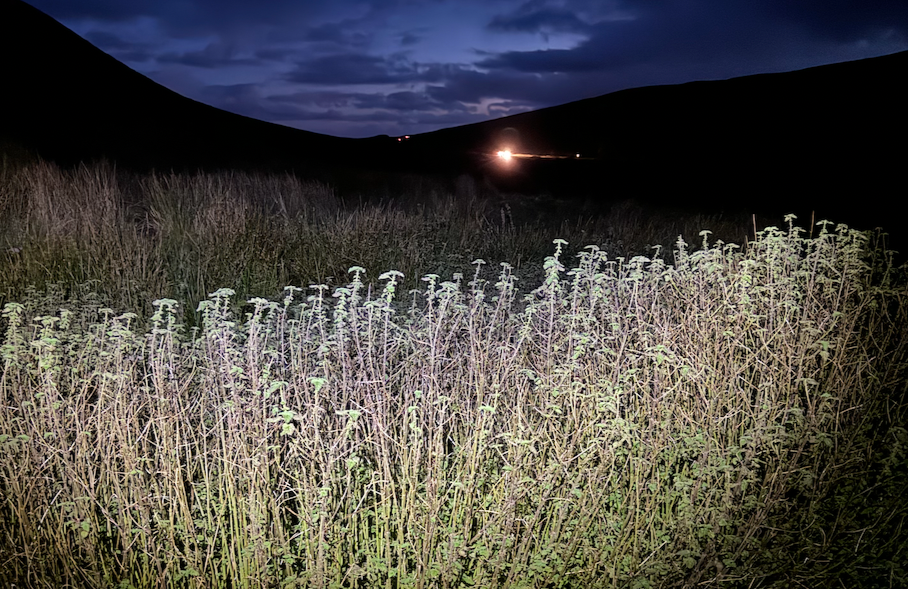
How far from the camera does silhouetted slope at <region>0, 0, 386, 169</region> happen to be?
152 ft

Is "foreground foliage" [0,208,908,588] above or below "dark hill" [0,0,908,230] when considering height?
below

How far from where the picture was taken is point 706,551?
106 inches

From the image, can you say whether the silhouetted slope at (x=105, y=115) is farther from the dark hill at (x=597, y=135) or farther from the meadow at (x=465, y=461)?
the meadow at (x=465, y=461)

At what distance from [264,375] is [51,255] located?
5.34 metres

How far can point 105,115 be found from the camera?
50312 millimetres

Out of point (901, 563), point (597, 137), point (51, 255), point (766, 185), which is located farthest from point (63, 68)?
point (901, 563)

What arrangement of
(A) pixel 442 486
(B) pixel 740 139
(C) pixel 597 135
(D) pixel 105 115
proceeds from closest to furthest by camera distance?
(A) pixel 442 486, (B) pixel 740 139, (D) pixel 105 115, (C) pixel 597 135

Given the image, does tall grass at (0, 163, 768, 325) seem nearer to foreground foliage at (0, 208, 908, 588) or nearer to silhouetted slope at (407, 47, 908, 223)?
foreground foliage at (0, 208, 908, 588)

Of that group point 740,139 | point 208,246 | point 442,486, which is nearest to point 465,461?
point 442,486

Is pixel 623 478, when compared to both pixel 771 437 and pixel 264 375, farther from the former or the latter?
pixel 264 375

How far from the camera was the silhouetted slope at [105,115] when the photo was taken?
4619 centimetres

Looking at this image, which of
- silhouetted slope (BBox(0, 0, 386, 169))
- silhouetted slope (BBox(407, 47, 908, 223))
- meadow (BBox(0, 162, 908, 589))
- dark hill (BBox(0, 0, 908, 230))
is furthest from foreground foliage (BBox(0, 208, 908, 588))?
silhouetted slope (BBox(0, 0, 386, 169))

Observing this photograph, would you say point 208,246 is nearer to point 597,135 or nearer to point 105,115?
point 105,115

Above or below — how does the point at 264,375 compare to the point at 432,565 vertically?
above
